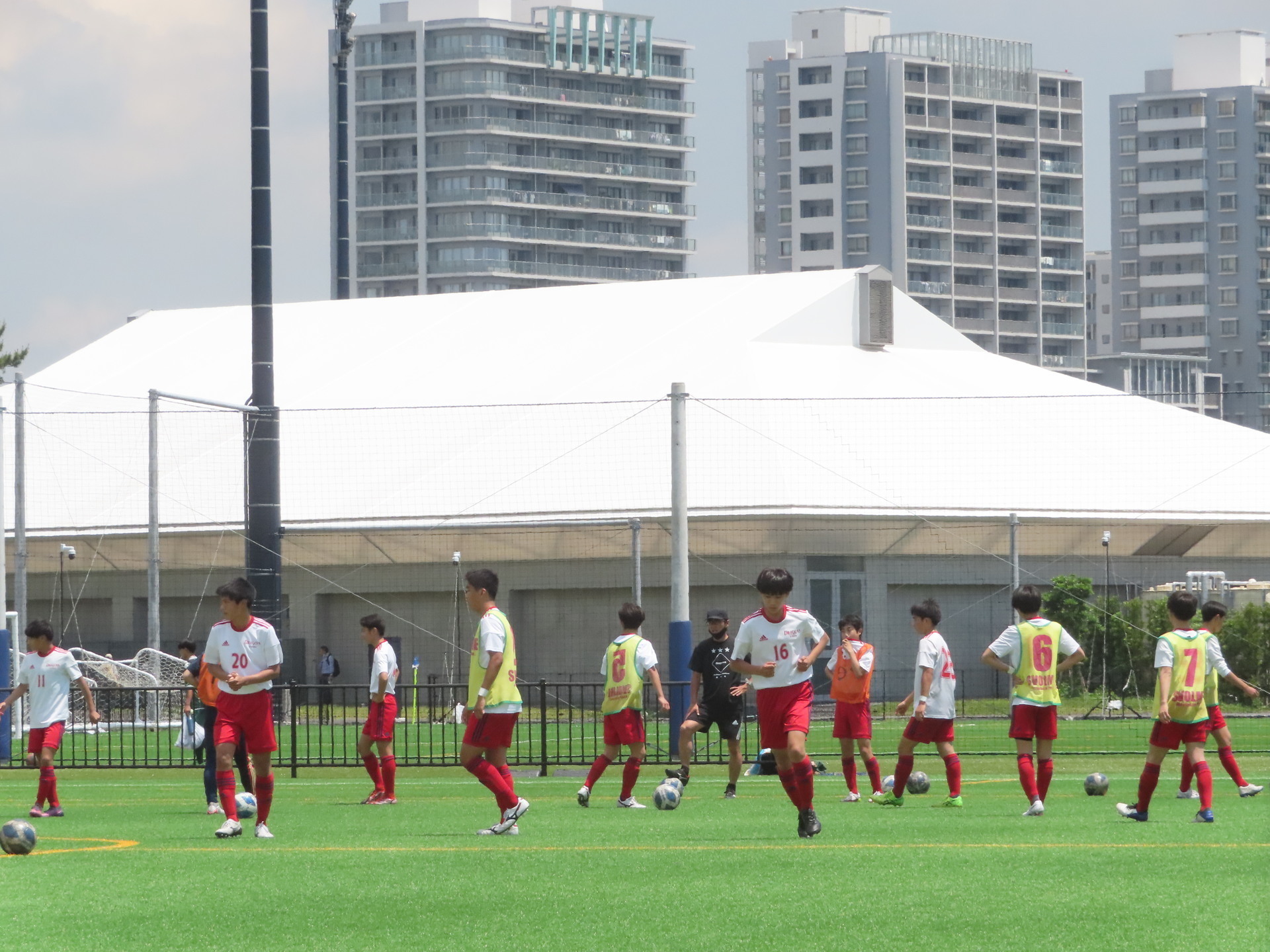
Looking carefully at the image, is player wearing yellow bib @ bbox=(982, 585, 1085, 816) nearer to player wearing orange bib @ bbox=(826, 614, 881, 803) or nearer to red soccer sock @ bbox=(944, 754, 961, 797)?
red soccer sock @ bbox=(944, 754, 961, 797)

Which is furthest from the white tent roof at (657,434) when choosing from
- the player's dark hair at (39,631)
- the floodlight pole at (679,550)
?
the player's dark hair at (39,631)

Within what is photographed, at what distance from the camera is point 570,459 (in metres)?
43.1

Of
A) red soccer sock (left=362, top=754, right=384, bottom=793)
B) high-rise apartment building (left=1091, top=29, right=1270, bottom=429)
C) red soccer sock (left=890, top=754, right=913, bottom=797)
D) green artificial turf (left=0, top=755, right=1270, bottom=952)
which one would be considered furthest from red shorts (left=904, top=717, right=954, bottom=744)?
high-rise apartment building (left=1091, top=29, right=1270, bottom=429)

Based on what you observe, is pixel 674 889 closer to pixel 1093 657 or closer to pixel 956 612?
pixel 1093 657

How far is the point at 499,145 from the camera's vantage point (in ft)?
429

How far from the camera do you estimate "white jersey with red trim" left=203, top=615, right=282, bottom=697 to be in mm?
13812

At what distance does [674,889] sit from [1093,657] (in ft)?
91.4

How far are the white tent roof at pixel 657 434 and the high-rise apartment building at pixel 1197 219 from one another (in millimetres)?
92121

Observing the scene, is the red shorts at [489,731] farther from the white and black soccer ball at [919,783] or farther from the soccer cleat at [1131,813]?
the white and black soccer ball at [919,783]

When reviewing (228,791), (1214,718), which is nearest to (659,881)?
(228,791)

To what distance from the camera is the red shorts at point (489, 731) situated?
13.9m

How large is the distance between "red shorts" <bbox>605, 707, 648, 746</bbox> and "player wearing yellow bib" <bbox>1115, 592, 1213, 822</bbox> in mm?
4200

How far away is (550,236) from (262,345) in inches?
3930

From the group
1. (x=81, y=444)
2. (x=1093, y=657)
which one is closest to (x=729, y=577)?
(x=1093, y=657)
